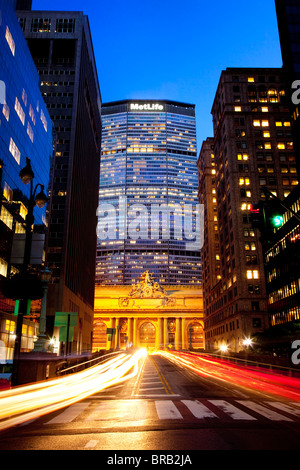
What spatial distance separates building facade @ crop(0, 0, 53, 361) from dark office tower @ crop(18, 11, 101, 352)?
49.2 ft

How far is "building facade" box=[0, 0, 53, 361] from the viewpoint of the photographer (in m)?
46.0

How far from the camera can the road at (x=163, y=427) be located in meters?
7.46

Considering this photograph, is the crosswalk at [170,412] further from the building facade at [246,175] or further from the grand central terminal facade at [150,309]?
the grand central terminal facade at [150,309]

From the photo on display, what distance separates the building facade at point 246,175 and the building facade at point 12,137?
4551 centimetres

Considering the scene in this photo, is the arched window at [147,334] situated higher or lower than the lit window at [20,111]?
Answer: lower

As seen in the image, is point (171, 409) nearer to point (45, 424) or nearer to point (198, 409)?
point (198, 409)

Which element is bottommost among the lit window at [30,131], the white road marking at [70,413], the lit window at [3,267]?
the white road marking at [70,413]

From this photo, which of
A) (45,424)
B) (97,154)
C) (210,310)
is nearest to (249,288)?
(210,310)

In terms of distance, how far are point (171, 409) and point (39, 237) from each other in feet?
26.3

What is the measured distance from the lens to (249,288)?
80000 millimetres

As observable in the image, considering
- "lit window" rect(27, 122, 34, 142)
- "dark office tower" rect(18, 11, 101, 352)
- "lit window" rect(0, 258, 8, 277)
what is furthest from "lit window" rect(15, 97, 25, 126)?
"dark office tower" rect(18, 11, 101, 352)

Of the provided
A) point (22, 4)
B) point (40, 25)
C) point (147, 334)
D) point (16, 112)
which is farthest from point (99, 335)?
point (16, 112)

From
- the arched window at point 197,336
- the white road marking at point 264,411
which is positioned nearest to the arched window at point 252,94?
the white road marking at point 264,411

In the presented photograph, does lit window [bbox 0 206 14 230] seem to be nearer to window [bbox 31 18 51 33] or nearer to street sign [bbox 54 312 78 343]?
street sign [bbox 54 312 78 343]
